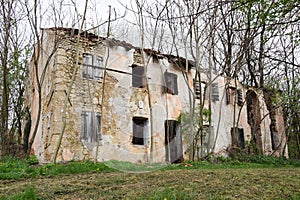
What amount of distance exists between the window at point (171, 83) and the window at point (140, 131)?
6.12 ft

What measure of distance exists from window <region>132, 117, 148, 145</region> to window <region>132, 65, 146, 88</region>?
141 cm

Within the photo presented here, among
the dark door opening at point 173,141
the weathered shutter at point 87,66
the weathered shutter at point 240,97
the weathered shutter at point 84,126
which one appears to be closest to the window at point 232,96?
the weathered shutter at point 240,97

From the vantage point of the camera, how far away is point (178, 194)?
418 cm

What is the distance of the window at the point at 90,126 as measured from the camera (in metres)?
11.5

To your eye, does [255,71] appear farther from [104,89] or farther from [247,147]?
[104,89]

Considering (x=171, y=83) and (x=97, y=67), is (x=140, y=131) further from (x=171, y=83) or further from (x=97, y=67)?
(x=97, y=67)

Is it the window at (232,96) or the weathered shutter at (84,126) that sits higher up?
the window at (232,96)

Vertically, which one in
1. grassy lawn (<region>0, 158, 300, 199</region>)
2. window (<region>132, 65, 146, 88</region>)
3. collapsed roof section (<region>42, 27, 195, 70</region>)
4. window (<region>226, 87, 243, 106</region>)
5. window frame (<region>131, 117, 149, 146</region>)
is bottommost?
grassy lawn (<region>0, 158, 300, 199</region>)

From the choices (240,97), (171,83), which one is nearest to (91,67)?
(171,83)

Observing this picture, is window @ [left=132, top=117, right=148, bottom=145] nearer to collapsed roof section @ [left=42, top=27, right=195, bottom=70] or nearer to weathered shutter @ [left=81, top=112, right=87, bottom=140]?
weathered shutter @ [left=81, top=112, right=87, bottom=140]

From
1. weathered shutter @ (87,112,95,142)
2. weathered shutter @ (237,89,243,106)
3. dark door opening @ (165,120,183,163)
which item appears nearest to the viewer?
weathered shutter @ (87,112,95,142)

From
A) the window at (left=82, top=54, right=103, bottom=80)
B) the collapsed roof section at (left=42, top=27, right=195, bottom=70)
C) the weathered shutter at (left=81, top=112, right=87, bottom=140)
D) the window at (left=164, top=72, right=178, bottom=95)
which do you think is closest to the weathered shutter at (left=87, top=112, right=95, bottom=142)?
the weathered shutter at (left=81, top=112, right=87, bottom=140)

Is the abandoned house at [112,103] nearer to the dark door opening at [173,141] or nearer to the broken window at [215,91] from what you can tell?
the dark door opening at [173,141]

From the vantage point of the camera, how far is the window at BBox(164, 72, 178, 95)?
1395 cm
